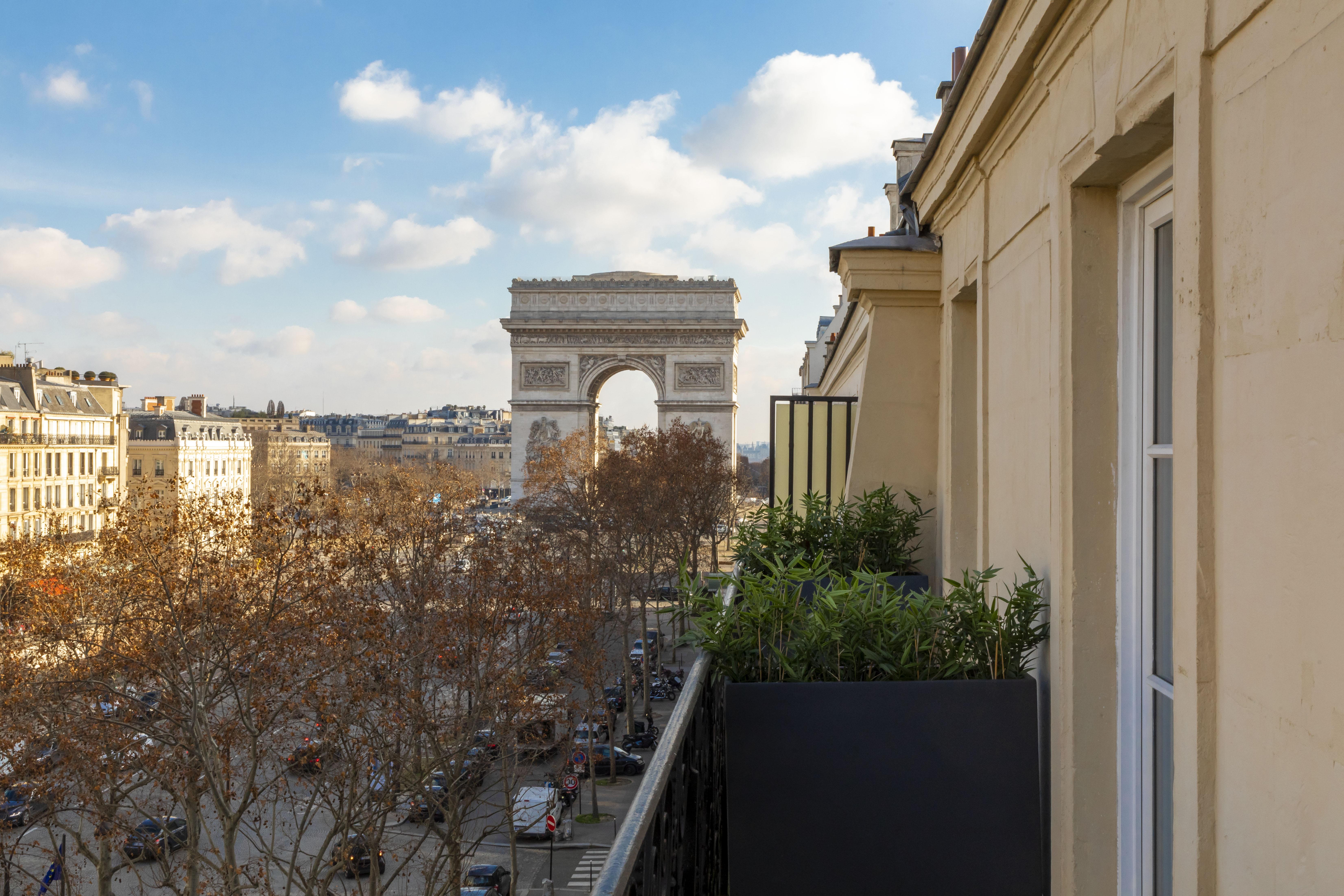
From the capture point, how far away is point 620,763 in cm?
1833

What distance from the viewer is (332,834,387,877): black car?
9.30 meters

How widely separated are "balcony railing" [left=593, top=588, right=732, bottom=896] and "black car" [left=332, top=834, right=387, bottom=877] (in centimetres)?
698

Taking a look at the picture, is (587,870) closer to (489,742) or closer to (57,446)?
(489,742)

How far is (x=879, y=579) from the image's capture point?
2.90 m

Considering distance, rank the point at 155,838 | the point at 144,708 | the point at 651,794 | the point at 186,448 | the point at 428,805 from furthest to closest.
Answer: the point at 186,448
the point at 155,838
the point at 428,805
the point at 144,708
the point at 651,794

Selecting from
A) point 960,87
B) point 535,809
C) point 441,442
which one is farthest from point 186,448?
point 441,442

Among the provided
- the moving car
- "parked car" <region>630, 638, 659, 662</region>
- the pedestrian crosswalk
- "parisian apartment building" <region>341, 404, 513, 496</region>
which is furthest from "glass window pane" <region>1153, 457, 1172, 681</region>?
"parisian apartment building" <region>341, 404, 513, 496</region>

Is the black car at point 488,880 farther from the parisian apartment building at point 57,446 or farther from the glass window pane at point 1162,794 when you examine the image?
the parisian apartment building at point 57,446

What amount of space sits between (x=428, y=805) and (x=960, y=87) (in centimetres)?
978

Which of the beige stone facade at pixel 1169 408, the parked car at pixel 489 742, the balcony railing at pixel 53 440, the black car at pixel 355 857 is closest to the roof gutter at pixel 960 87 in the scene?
the beige stone facade at pixel 1169 408

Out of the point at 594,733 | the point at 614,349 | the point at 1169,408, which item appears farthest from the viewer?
the point at 614,349

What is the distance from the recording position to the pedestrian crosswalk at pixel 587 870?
12469mm

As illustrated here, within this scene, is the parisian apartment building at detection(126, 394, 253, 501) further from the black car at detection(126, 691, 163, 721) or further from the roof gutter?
the roof gutter
